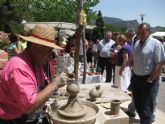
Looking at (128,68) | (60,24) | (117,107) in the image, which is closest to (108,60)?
(128,68)

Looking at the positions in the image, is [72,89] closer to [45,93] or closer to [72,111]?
[72,111]

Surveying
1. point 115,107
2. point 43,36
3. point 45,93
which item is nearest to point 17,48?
point 115,107

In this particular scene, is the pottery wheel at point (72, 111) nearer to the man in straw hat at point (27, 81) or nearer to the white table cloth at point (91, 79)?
the man in straw hat at point (27, 81)

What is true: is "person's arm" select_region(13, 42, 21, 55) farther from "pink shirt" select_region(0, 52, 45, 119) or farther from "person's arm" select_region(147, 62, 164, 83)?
"pink shirt" select_region(0, 52, 45, 119)

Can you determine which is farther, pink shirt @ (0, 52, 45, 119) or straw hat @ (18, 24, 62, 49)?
A: straw hat @ (18, 24, 62, 49)

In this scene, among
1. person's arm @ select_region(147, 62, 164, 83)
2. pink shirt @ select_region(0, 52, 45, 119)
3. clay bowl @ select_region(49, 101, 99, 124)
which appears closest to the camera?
pink shirt @ select_region(0, 52, 45, 119)

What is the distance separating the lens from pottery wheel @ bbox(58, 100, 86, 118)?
2784mm

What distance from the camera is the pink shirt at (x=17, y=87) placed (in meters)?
2.10

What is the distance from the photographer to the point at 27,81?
84.0 inches

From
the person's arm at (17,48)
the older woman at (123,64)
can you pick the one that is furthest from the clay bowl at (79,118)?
the person's arm at (17,48)

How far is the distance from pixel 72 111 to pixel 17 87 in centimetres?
85

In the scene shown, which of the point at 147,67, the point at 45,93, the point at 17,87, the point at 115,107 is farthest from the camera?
the point at 147,67

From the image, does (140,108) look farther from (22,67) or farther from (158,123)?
(22,67)

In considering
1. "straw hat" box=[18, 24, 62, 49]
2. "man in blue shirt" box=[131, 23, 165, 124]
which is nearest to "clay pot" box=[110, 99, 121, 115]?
"man in blue shirt" box=[131, 23, 165, 124]
